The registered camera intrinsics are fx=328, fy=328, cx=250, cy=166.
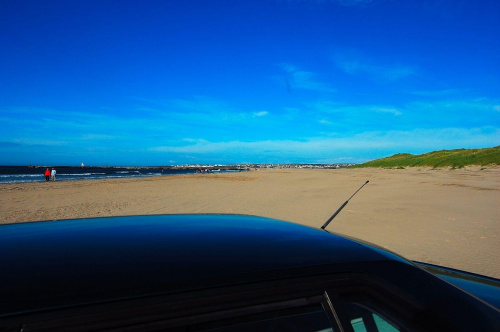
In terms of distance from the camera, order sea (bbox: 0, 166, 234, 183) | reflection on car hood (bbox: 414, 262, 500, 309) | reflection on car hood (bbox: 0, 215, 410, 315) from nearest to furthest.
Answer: reflection on car hood (bbox: 0, 215, 410, 315) → reflection on car hood (bbox: 414, 262, 500, 309) → sea (bbox: 0, 166, 234, 183)

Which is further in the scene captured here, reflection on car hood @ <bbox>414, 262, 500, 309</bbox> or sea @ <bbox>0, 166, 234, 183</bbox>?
sea @ <bbox>0, 166, 234, 183</bbox>

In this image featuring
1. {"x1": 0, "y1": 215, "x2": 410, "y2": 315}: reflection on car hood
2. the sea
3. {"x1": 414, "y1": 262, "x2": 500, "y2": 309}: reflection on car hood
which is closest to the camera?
{"x1": 0, "y1": 215, "x2": 410, "y2": 315}: reflection on car hood

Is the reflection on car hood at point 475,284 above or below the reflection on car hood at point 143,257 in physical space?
below

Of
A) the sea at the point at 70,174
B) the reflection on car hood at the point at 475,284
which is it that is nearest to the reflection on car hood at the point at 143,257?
the reflection on car hood at the point at 475,284

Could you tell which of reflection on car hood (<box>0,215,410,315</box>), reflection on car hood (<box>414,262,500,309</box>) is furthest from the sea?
reflection on car hood (<box>414,262,500,309</box>)

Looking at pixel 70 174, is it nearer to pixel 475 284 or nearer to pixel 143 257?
pixel 143 257

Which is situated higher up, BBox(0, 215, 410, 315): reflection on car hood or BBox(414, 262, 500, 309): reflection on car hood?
BBox(0, 215, 410, 315): reflection on car hood

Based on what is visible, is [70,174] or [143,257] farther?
[70,174]

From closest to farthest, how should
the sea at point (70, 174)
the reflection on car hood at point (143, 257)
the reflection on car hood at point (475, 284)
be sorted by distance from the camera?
the reflection on car hood at point (143, 257), the reflection on car hood at point (475, 284), the sea at point (70, 174)

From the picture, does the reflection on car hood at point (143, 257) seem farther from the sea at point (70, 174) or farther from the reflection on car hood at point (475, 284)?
the sea at point (70, 174)

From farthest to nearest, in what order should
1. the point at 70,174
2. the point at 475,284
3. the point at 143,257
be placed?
the point at 70,174, the point at 475,284, the point at 143,257

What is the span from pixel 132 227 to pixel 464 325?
162 centimetres

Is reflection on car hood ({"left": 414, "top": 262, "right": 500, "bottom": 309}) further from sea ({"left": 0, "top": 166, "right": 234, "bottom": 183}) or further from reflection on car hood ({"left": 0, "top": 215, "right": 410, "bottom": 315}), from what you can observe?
sea ({"left": 0, "top": 166, "right": 234, "bottom": 183})

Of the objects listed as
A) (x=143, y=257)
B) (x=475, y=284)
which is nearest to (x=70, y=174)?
(x=143, y=257)
